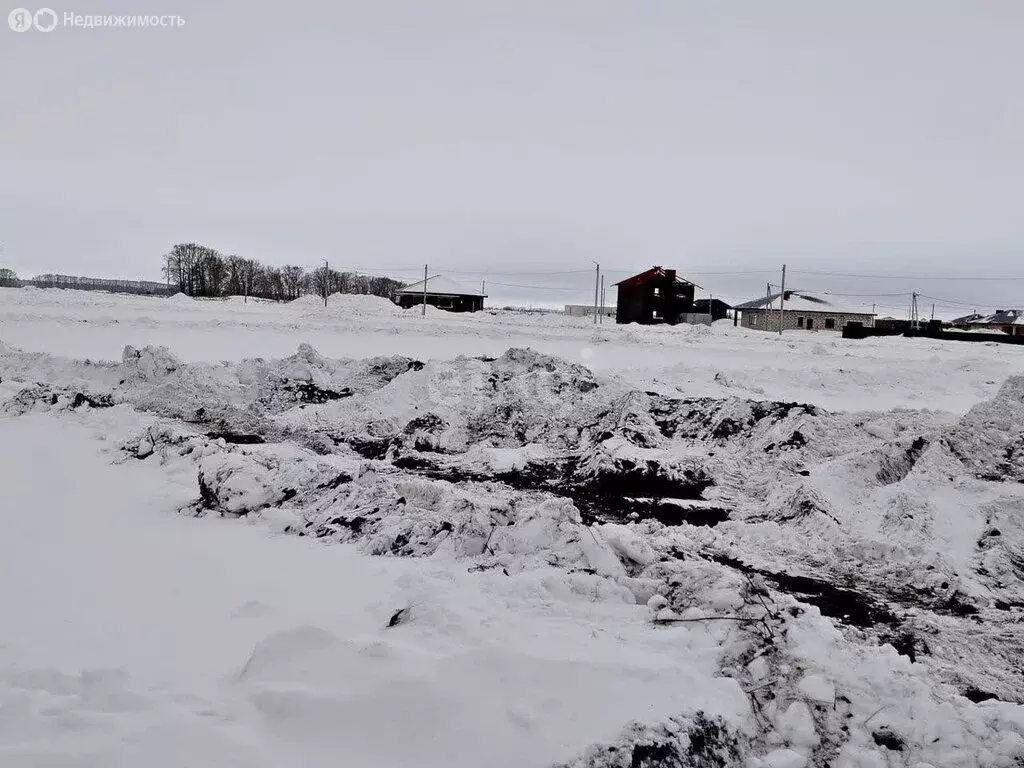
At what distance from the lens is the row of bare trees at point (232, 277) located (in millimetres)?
67500

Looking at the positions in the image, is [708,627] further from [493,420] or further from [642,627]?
[493,420]

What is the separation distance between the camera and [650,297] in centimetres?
5009

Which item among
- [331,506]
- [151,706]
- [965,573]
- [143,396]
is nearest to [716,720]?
[151,706]

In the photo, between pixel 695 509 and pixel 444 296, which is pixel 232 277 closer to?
pixel 444 296

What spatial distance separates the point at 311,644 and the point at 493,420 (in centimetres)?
621

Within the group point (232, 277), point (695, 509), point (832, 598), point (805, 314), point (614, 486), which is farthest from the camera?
point (232, 277)

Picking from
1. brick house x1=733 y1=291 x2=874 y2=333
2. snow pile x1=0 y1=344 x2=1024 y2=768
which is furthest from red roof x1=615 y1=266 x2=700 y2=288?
snow pile x1=0 y1=344 x2=1024 y2=768

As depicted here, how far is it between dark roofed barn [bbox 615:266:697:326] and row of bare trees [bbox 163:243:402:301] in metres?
21.9

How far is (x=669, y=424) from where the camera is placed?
9.34 metres

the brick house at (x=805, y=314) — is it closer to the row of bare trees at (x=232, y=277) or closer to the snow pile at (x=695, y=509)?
the row of bare trees at (x=232, y=277)

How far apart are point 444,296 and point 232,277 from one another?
1157 inches

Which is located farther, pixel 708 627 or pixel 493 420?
pixel 493 420

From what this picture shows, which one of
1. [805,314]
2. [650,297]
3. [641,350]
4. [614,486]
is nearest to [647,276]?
[650,297]

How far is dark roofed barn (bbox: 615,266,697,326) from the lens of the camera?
164 feet
